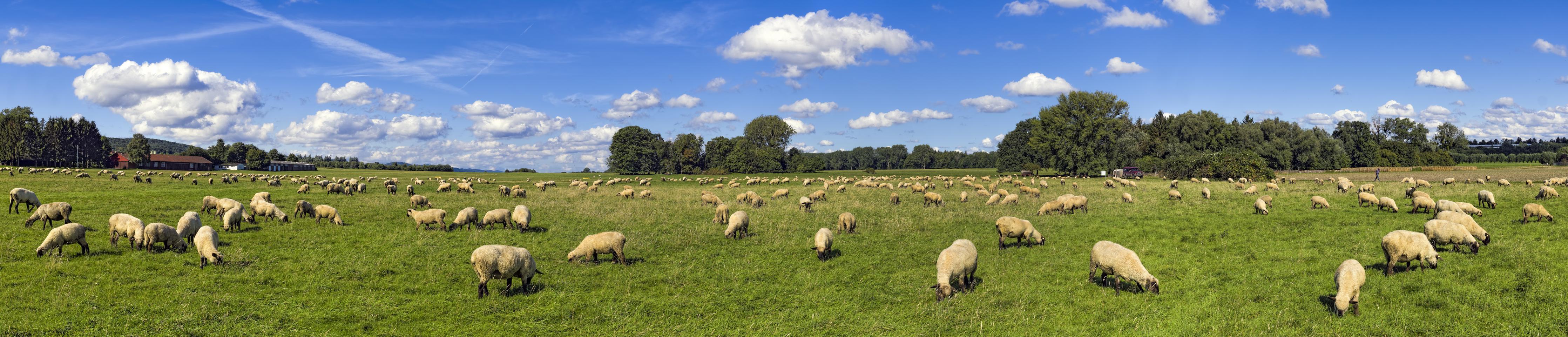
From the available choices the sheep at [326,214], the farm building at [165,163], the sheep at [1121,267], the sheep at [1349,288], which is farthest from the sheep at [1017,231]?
the farm building at [165,163]

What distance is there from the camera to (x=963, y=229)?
74.5ft

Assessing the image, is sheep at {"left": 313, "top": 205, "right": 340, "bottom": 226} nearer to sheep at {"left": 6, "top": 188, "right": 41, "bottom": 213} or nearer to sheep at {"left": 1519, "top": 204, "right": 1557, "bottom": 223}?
sheep at {"left": 6, "top": 188, "right": 41, "bottom": 213}

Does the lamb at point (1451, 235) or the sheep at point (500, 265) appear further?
the lamb at point (1451, 235)

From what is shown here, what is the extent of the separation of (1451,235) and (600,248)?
1966 cm

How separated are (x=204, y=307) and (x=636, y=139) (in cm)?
10622

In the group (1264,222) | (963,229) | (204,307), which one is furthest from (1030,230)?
(204,307)

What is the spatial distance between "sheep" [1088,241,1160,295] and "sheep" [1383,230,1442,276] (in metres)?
4.45

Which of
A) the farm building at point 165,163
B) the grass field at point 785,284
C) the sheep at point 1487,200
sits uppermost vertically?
the farm building at point 165,163

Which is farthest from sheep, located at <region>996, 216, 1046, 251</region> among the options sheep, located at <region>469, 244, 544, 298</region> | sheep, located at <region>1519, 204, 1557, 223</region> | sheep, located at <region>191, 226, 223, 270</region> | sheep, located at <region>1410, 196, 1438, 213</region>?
sheep, located at <region>191, 226, 223, 270</region>

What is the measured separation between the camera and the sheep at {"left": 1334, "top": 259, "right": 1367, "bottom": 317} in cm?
1093

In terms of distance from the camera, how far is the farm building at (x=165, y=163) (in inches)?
4904

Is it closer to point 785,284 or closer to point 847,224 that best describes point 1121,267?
point 785,284

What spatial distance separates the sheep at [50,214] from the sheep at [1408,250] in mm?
33845

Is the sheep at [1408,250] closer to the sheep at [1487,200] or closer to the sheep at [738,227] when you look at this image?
the sheep at [738,227]
